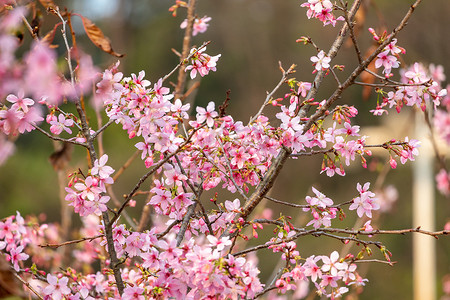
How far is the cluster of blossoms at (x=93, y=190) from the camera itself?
1062mm

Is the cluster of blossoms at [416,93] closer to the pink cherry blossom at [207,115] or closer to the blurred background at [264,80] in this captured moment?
the pink cherry blossom at [207,115]

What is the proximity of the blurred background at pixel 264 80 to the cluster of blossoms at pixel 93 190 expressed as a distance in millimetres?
5329

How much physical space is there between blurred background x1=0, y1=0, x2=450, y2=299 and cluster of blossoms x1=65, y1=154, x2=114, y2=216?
5.33 m

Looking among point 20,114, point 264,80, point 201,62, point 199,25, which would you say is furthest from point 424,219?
point 264,80

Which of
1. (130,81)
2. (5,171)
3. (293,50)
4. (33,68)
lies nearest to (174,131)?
(130,81)

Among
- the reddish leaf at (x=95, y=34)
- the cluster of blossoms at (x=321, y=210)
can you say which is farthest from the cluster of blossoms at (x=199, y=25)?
the cluster of blossoms at (x=321, y=210)

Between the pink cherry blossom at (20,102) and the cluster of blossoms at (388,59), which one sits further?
the cluster of blossoms at (388,59)

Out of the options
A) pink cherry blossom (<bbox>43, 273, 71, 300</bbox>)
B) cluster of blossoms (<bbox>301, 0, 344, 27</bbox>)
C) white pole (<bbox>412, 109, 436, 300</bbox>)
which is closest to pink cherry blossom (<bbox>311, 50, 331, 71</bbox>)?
cluster of blossoms (<bbox>301, 0, 344, 27</bbox>)

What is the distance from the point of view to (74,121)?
118cm

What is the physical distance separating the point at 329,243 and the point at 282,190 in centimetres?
152

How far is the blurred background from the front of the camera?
8625 mm

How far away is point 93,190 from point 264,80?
10146 mm

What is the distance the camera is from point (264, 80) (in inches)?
435

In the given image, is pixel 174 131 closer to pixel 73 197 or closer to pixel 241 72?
pixel 73 197
